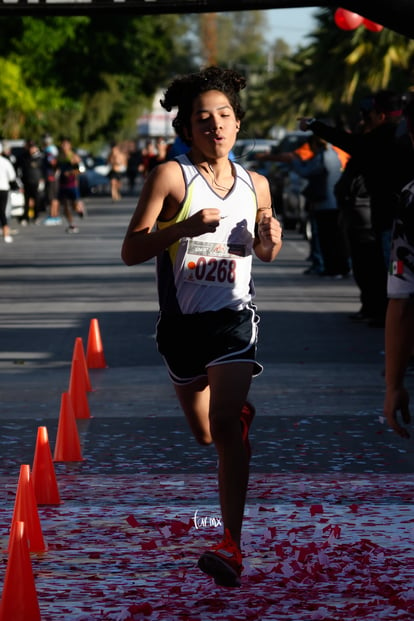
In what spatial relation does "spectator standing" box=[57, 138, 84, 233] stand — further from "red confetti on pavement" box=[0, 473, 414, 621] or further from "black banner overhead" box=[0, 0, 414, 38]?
"red confetti on pavement" box=[0, 473, 414, 621]

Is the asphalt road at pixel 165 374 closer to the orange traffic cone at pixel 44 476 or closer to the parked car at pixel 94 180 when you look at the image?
the orange traffic cone at pixel 44 476

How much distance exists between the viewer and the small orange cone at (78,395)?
9977 mm

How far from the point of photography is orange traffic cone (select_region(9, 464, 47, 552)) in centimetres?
591

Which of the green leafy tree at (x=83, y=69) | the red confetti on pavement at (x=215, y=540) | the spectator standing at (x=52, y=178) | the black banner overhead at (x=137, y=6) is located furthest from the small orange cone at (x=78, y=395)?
the green leafy tree at (x=83, y=69)

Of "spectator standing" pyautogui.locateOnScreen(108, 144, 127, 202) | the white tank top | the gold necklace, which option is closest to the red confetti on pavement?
the white tank top

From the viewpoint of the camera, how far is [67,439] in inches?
336

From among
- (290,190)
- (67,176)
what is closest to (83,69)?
(67,176)

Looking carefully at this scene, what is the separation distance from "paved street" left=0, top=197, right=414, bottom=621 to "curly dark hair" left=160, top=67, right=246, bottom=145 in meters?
1.71

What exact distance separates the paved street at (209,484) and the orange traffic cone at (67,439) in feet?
0.40

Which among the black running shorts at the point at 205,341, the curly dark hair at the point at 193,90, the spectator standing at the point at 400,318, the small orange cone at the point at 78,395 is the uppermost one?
the curly dark hair at the point at 193,90

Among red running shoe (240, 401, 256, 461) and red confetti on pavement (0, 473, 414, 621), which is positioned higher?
red running shoe (240, 401, 256, 461)

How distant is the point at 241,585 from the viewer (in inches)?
230

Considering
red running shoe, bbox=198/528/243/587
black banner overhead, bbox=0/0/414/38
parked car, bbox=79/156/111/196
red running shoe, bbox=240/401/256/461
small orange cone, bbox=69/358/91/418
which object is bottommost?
parked car, bbox=79/156/111/196

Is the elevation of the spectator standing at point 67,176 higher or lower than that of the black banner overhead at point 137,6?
lower
